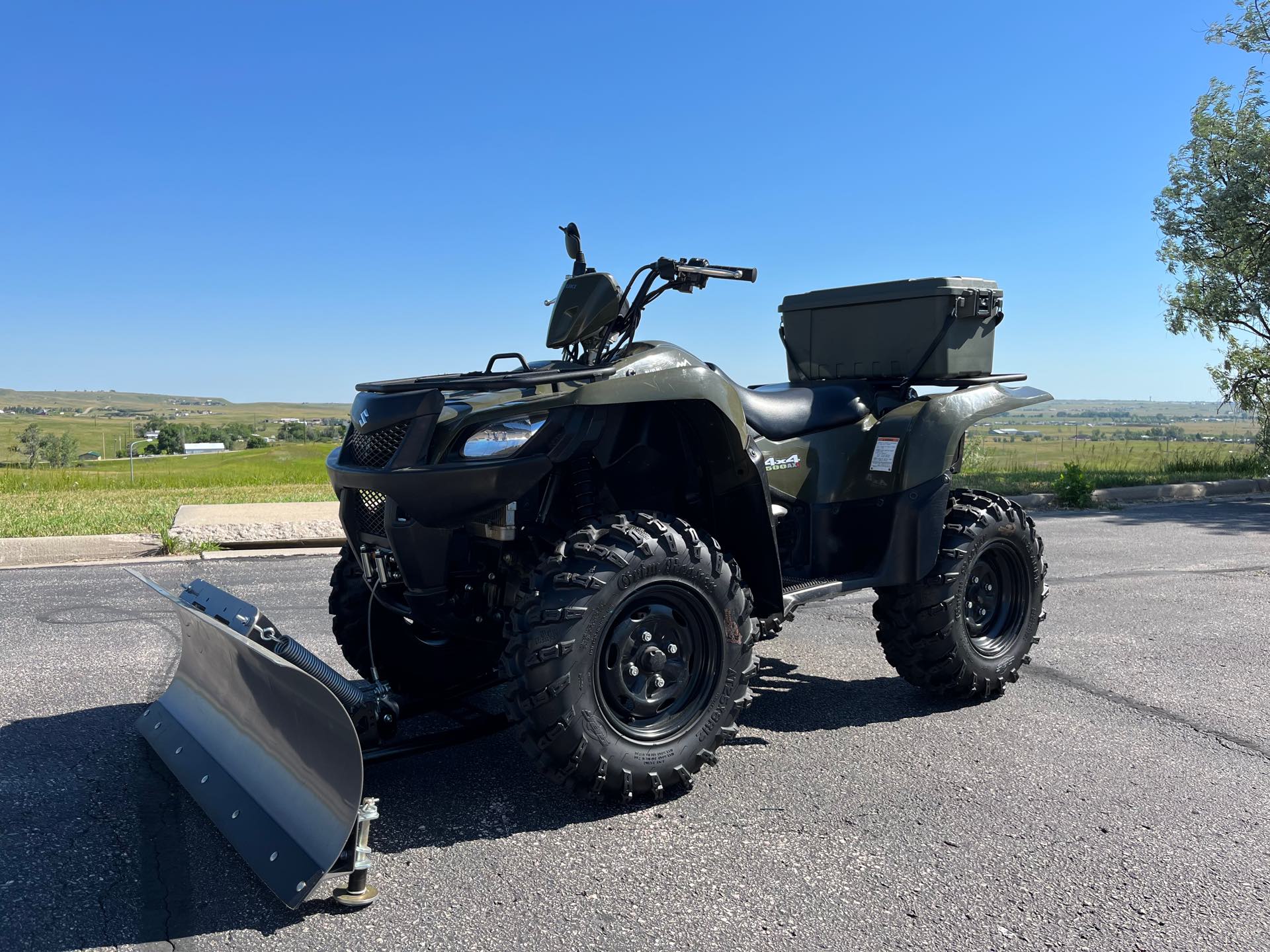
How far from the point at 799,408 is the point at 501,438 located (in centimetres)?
172

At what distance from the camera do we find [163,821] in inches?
134

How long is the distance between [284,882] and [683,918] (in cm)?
113

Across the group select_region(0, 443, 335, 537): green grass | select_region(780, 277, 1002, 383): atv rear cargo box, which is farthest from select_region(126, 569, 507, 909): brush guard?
select_region(0, 443, 335, 537): green grass

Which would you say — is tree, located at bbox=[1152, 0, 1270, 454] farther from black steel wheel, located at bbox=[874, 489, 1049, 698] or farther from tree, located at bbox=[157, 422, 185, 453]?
tree, located at bbox=[157, 422, 185, 453]

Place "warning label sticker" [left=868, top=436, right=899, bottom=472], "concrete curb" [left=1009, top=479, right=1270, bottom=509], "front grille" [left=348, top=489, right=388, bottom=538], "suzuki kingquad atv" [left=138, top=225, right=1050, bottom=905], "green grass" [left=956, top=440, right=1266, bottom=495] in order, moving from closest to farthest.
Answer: "suzuki kingquad atv" [left=138, top=225, right=1050, bottom=905] → "front grille" [left=348, top=489, right=388, bottom=538] → "warning label sticker" [left=868, top=436, right=899, bottom=472] → "concrete curb" [left=1009, top=479, right=1270, bottom=509] → "green grass" [left=956, top=440, right=1266, bottom=495]

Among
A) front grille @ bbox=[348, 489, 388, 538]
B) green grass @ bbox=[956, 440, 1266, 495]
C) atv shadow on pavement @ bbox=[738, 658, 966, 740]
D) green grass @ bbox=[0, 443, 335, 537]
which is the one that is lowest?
atv shadow on pavement @ bbox=[738, 658, 966, 740]

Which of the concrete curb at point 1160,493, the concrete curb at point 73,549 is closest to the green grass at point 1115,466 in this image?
the concrete curb at point 1160,493

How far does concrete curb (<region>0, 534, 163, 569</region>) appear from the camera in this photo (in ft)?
29.6

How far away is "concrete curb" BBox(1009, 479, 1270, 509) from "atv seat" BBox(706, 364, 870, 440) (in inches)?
378

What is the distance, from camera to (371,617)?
429cm

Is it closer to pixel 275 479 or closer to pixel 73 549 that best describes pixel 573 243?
pixel 73 549

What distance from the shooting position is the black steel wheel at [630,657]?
327cm

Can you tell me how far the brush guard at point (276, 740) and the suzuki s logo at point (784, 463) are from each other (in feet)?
5.32

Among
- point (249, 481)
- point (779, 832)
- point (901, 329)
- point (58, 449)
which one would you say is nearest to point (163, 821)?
point (779, 832)
